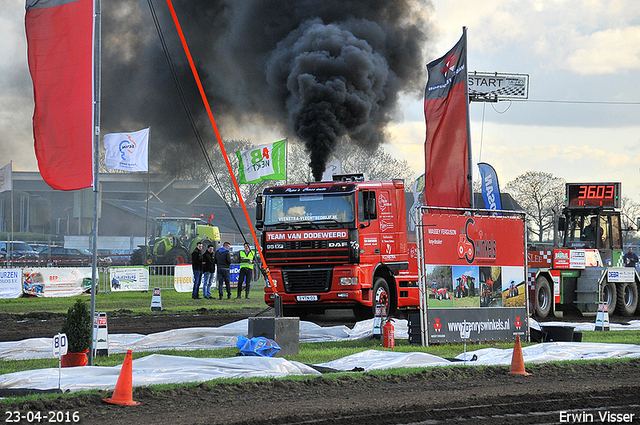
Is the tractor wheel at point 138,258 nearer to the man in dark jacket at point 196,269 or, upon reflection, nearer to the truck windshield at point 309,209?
the man in dark jacket at point 196,269

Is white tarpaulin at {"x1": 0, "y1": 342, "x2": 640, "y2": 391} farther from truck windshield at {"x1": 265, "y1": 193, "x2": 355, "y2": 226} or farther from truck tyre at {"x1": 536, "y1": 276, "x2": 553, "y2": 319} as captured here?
truck tyre at {"x1": 536, "y1": 276, "x2": 553, "y2": 319}

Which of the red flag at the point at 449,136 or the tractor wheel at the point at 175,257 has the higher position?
the red flag at the point at 449,136

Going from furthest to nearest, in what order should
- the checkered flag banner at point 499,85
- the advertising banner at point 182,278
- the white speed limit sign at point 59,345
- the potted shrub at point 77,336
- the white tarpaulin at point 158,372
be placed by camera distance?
the checkered flag banner at point 499,85, the advertising banner at point 182,278, the potted shrub at point 77,336, the white tarpaulin at point 158,372, the white speed limit sign at point 59,345

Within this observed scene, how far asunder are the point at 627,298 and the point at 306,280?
445 inches

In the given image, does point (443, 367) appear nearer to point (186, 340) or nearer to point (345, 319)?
point (186, 340)

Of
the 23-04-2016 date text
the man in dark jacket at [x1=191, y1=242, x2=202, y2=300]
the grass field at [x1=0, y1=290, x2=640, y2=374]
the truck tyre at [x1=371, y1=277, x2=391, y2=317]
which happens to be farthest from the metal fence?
the 23-04-2016 date text

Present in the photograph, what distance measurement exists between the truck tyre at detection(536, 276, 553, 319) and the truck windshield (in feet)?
22.7

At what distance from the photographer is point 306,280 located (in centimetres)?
1606

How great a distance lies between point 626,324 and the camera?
17703 mm

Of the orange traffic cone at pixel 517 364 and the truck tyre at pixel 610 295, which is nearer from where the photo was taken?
the orange traffic cone at pixel 517 364

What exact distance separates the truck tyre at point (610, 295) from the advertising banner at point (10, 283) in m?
18.6

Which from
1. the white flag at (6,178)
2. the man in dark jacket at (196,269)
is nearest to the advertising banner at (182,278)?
the man in dark jacket at (196,269)

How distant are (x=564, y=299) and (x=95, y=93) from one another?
15.2 metres

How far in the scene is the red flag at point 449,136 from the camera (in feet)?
51.3
